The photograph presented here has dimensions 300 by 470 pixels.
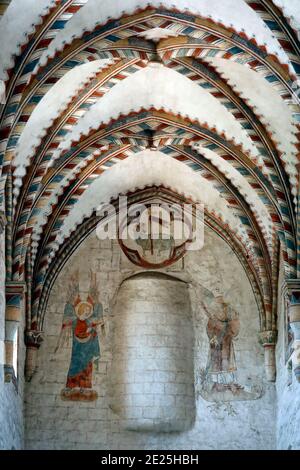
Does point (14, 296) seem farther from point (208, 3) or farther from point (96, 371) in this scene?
point (208, 3)

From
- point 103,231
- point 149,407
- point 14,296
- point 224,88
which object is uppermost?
point 224,88

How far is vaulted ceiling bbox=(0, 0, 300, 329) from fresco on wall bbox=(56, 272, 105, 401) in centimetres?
83

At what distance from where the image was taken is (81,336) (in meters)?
25.9

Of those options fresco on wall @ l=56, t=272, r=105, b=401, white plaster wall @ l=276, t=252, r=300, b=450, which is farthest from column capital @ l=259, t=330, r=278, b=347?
fresco on wall @ l=56, t=272, r=105, b=401

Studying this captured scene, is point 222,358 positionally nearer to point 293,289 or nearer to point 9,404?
point 293,289

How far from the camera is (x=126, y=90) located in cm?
2341

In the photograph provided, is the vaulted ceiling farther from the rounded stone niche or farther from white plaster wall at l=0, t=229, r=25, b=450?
the rounded stone niche

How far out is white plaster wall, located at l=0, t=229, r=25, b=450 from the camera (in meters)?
22.2

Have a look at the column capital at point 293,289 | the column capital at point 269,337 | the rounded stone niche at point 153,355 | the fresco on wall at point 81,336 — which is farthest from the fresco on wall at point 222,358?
the column capital at point 293,289

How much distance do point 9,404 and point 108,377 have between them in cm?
326

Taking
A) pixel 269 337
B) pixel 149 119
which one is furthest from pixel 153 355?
pixel 149 119

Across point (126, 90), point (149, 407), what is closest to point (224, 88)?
point (126, 90)

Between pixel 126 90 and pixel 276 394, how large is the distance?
278 inches

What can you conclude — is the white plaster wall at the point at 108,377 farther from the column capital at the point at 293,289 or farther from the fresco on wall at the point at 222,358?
the column capital at the point at 293,289
